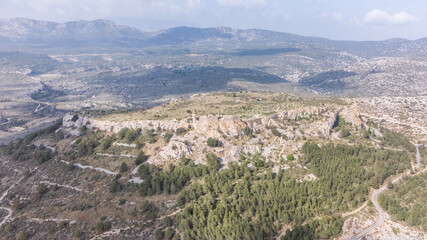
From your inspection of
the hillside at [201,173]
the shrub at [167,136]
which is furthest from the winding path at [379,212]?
the shrub at [167,136]

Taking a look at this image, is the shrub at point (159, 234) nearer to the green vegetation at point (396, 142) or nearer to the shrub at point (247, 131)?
the shrub at point (247, 131)

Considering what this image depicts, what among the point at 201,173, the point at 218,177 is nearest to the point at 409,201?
the point at 218,177

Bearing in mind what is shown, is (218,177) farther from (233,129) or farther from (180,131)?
(180,131)

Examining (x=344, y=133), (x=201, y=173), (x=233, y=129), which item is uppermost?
(x=233, y=129)

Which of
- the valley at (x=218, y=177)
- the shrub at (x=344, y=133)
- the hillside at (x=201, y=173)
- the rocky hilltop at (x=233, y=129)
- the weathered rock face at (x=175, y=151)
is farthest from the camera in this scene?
the shrub at (x=344, y=133)

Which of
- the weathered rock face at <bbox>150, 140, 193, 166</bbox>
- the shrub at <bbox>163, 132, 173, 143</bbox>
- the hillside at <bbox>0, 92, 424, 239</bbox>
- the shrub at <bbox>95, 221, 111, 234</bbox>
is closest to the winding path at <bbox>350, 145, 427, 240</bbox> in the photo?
the hillside at <bbox>0, 92, 424, 239</bbox>

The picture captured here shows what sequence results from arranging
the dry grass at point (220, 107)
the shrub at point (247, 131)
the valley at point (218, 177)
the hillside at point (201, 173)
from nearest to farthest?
1. the valley at point (218, 177)
2. the hillside at point (201, 173)
3. the shrub at point (247, 131)
4. the dry grass at point (220, 107)
